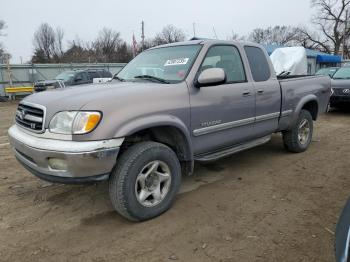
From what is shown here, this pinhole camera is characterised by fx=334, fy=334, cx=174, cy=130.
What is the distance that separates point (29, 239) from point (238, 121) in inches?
110

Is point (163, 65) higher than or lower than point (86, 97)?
higher

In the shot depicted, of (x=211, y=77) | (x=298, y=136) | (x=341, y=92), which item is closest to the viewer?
(x=211, y=77)

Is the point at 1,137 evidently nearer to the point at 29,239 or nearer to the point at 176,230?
the point at 29,239

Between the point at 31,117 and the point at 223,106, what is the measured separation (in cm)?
218

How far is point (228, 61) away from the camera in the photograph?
14.7ft

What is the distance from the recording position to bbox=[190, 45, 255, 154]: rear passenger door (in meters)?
3.87


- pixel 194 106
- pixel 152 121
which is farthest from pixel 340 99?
pixel 152 121

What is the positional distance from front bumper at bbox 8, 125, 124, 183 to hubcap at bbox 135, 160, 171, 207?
42 centimetres

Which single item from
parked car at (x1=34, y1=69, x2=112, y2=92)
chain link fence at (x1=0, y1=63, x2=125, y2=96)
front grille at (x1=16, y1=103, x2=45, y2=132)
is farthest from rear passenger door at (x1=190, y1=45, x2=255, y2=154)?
chain link fence at (x1=0, y1=63, x2=125, y2=96)

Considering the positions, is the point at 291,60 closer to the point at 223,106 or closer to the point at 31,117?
the point at 223,106

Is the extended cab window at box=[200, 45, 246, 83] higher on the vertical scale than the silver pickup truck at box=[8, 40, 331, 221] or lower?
higher

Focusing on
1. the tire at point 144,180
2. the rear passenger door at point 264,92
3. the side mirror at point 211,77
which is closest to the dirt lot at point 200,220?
the tire at point 144,180

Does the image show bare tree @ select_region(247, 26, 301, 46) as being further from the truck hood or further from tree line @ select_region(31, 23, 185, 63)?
the truck hood

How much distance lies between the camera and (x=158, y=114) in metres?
3.40
